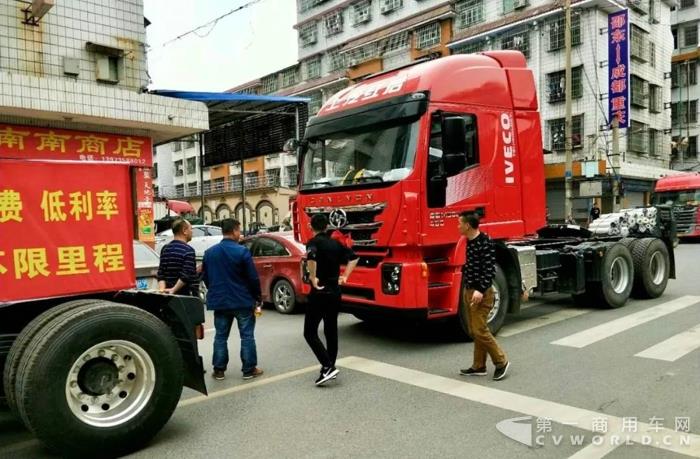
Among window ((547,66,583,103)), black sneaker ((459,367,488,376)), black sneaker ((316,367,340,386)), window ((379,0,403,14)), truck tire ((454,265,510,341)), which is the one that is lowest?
black sneaker ((459,367,488,376))

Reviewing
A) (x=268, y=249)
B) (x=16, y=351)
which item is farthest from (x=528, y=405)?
(x=268, y=249)

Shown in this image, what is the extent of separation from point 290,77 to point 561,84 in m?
23.7

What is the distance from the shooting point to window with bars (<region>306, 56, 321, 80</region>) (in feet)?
142

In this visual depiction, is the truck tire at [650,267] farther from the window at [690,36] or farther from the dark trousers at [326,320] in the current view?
the window at [690,36]

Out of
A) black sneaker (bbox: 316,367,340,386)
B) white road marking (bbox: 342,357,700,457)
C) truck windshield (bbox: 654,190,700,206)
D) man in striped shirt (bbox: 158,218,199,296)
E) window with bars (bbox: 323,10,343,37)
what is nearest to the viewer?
white road marking (bbox: 342,357,700,457)

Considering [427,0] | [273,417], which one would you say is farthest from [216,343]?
[427,0]

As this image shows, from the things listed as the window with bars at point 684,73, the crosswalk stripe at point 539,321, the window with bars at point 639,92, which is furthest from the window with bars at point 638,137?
the crosswalk stripe at point 539,321

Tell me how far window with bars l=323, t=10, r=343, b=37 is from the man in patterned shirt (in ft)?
127

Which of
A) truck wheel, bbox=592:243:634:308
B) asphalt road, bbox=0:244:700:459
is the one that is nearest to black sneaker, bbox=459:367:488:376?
asphalt road, bbox=0:244:700:459

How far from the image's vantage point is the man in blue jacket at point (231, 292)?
5586 mm

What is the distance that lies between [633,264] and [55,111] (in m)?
10.2

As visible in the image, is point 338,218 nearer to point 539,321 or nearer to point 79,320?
point 539,321

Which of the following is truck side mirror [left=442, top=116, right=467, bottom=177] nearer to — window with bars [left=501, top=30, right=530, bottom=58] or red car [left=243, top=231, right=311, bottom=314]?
red car [left=243, top=231, right=311, bottom=314]

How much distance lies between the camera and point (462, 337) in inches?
272
